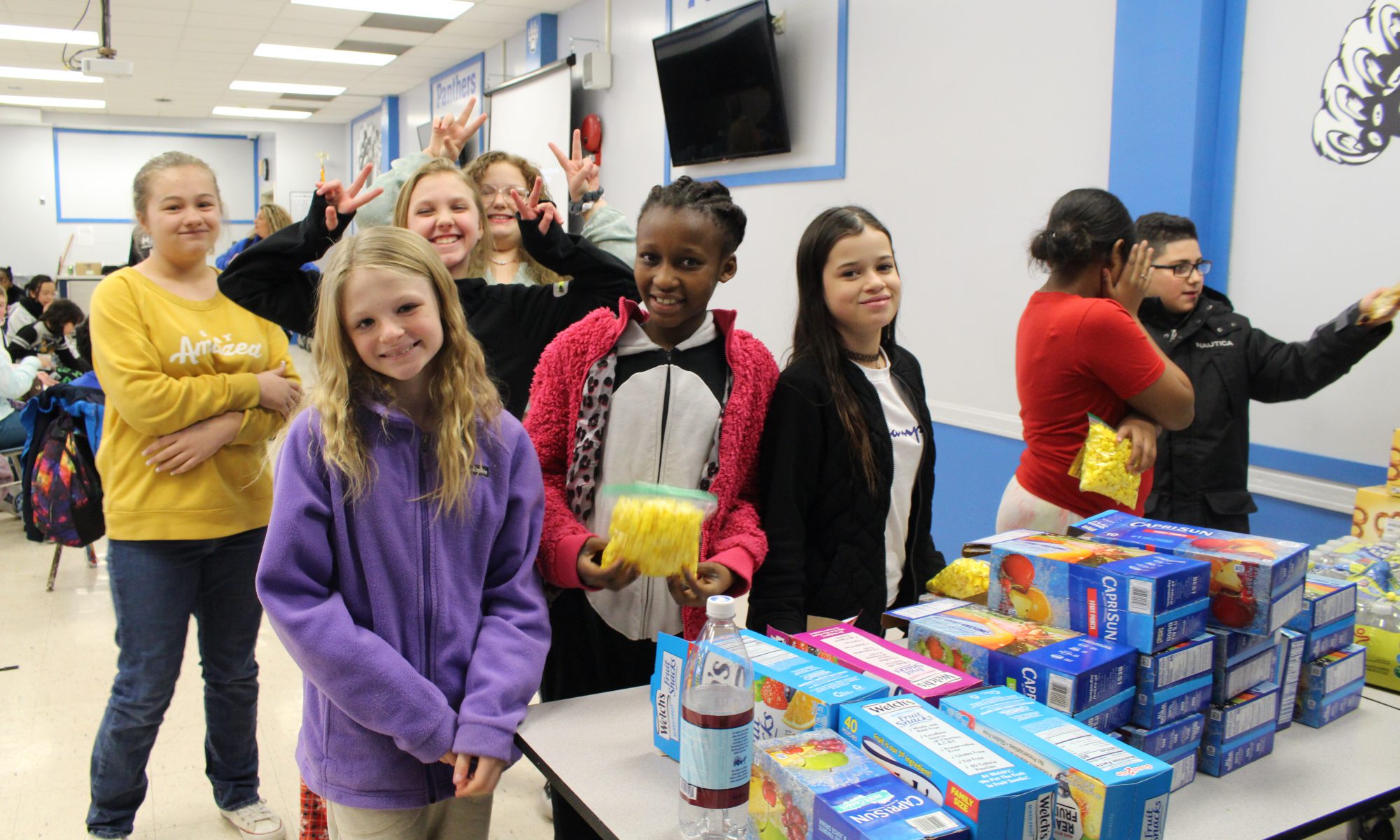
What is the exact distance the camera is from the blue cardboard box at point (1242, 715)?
4.24ft

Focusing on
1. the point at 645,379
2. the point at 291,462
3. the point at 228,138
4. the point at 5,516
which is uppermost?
the point at 228,138

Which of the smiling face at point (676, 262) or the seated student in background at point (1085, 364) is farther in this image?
the seated student in background at point (1085, 364)

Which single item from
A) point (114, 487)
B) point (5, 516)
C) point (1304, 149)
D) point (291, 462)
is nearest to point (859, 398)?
point (291, 462)

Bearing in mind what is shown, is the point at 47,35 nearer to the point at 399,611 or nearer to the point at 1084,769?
the point at 399,611

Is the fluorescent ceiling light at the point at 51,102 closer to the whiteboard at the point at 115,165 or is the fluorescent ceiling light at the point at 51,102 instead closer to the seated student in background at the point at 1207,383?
the whiteboard at the point at 115,165

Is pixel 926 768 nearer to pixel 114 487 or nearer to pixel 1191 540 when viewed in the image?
pixel 1191 540

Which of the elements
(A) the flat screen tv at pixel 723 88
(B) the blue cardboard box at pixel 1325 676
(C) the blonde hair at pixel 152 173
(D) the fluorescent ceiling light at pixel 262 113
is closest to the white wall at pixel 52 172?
(D) the fluorescent ceiling light at pixel 262 113

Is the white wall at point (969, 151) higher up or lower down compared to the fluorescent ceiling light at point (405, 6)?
lower down

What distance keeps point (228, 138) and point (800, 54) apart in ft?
48.0

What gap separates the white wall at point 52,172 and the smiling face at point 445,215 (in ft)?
43.4

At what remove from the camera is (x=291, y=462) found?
130cm

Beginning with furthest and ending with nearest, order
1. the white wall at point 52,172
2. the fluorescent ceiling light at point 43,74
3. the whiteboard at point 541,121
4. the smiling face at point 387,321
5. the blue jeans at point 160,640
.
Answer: the white wall at point 52,172, the fluorescent ceiling light at point 43,74, the whiteboard at point 541,121, the blue jeans at point 160,640, the smiling face at point 387,321

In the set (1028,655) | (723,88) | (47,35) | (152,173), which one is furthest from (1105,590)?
(47,35)

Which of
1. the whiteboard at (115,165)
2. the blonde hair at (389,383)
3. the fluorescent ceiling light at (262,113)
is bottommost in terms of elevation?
the blonde hair at (389,383)
